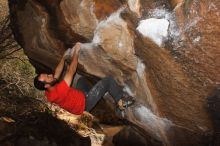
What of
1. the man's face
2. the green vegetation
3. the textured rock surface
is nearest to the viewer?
the textured rock surface

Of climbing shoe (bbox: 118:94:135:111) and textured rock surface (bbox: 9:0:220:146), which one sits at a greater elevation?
textured rock surface (bbox: 9:0:220:146)

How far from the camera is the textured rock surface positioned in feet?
13.4

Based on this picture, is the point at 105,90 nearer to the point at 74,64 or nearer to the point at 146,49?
the point at 74,64

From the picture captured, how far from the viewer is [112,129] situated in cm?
750

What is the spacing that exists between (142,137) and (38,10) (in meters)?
→ 3.18

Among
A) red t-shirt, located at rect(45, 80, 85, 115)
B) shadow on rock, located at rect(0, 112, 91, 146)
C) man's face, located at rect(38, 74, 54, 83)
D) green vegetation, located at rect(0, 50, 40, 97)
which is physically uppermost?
man's face, located at rect(38, 74, 54, 83)

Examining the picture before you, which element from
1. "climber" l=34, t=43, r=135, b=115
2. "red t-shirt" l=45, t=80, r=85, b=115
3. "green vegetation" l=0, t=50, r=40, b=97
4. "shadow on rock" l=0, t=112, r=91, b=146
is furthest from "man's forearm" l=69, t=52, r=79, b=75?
"green vegetation" l=0, t=50, r=40, b=97

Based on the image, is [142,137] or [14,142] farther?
[14,142]

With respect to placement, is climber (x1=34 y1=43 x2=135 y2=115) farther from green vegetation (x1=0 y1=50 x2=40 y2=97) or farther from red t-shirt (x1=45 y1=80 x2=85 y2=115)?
green vegetation (x1=0 y1=50 x2=40 y2=97)

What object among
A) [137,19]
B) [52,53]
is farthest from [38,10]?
[137,19]

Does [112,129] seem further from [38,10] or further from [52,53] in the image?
[38,10]

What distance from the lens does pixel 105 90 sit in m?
5.42

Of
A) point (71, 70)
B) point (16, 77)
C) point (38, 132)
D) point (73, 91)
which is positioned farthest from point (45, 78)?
point (16, 77)

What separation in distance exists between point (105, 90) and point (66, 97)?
705 millimetres
